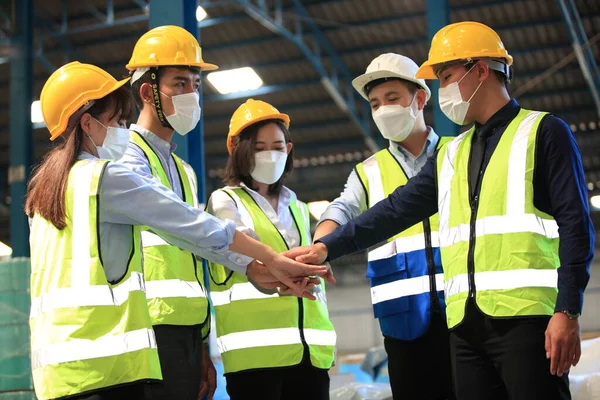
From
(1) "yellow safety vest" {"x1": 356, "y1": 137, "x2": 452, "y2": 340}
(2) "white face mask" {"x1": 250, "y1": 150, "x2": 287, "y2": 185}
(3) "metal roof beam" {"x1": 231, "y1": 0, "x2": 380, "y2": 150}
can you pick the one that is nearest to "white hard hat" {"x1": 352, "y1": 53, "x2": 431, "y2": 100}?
(1) "yellow safety vest" {"x1": 356, "y1": 137, "x2": 452, "y2": 340}

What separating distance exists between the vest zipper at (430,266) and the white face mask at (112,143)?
1.55 m

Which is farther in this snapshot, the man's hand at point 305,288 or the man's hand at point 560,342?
the man's hand at point 305,288

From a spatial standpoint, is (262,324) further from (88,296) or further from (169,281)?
(88,296)

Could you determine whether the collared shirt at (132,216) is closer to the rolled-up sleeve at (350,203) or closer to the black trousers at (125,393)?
the black trousers at (125,393)

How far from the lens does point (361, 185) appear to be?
3980mm

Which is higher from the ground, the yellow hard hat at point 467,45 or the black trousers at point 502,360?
the yellow hard hat at point 467,45

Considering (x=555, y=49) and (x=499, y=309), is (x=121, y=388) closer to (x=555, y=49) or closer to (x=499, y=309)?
(x=499, y=309)

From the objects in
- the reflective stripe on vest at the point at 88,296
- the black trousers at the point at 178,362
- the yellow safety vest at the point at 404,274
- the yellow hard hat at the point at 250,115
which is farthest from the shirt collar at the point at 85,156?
the yellow safety vest at the point at 404,274

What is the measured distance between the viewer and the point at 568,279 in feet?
8.79

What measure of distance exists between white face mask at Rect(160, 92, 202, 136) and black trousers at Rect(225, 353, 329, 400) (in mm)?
1250

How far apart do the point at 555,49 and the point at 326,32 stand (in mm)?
4706

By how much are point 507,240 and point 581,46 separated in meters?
13.3

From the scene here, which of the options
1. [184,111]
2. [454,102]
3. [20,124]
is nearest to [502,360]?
[454,102]

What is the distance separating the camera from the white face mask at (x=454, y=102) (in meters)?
3.28
